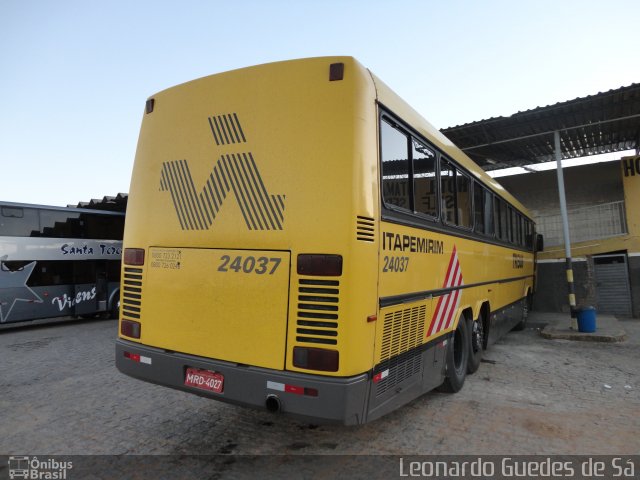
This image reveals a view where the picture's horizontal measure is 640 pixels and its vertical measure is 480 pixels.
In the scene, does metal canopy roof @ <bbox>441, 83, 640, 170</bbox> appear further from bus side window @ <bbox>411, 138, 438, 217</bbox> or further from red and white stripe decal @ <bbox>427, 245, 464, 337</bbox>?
bus side window @ <bbox>411, 138, 438, 217</bbox>

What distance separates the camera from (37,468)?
11.3 feet

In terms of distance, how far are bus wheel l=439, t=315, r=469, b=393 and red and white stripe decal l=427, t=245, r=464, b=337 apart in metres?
0.35

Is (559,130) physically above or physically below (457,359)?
above

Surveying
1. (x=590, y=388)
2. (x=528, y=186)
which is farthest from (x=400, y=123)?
(x=528, y=186)

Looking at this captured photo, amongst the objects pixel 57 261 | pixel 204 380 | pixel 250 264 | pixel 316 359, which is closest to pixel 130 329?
pixel 204 380

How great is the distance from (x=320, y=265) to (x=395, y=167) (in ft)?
4.10

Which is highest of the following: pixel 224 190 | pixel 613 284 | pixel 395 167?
pixel 395 167

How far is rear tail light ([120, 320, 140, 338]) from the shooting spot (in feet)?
12.8

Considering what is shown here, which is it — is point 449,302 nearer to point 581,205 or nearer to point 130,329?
point 130,329

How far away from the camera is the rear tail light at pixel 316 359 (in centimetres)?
295

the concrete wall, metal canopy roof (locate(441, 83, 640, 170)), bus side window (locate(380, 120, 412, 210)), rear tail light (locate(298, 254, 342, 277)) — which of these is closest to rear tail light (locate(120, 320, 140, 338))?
rear tail light (locate(298, 254, 342, 277))

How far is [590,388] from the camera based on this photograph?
19.0 feet

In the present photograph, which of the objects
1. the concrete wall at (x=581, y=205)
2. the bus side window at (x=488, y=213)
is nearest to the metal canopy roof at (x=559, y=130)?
the concrete wall at (x=581, y=205)

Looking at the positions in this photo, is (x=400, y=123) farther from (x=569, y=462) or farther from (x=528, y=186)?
(x=528, y=186)
